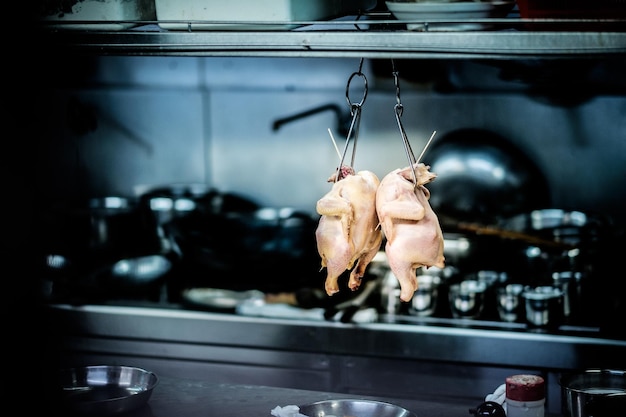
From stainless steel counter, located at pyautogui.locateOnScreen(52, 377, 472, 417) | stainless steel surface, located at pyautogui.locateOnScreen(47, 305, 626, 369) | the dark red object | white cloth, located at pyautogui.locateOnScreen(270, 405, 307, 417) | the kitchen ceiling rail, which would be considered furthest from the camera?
stainless steel surface, located at pyautogui.locateOnScreen(47, 305, 626, 369)

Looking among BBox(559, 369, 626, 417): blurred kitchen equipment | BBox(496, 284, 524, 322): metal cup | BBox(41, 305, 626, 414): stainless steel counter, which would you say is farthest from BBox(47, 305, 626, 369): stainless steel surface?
BBox(559, 369, 626, 417): blurred kitchen equipment

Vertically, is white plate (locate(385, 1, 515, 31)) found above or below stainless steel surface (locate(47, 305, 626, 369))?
above

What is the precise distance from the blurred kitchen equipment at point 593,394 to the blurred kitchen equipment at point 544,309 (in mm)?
934

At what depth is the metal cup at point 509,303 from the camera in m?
3.28

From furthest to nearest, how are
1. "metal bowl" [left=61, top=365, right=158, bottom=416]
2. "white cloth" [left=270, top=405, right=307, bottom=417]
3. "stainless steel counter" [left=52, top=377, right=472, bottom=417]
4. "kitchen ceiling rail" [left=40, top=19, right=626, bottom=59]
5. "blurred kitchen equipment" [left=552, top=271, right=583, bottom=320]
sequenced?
1. "blurred kitchen equipment" [left=552, top=271, right=583, bottom=320]
2. "metal bowl" [left=61, top=365, right=158, bottom=416]
3. "stainless steel counter" [left=52, top=377, right=472, bottom=417]
4. "white cloth" [left=270, top=405, right=307, bottom=417]
5. "kitchen ceiling rail" [left=40, top=19, right=626, bottom=59]

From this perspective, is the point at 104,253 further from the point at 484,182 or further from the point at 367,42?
the point at 367,42

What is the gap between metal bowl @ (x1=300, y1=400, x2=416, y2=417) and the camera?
7.38 feet

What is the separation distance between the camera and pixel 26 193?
1.70 m

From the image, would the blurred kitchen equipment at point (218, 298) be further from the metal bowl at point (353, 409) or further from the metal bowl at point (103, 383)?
the metal bowl at point (353, 409)

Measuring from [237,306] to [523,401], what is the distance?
1.62m

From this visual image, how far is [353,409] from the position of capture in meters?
2.28

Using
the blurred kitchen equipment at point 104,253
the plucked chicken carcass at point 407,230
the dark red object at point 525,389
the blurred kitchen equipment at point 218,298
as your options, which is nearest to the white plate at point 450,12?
the plucked chicken carcass at point 407,230

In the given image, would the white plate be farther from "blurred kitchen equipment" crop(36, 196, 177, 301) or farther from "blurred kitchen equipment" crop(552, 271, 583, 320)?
"blurred kitchen equipment" crop(36, 196, 177, 301)

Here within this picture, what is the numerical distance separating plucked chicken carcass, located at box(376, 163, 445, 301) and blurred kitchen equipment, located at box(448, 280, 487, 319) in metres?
1.38
